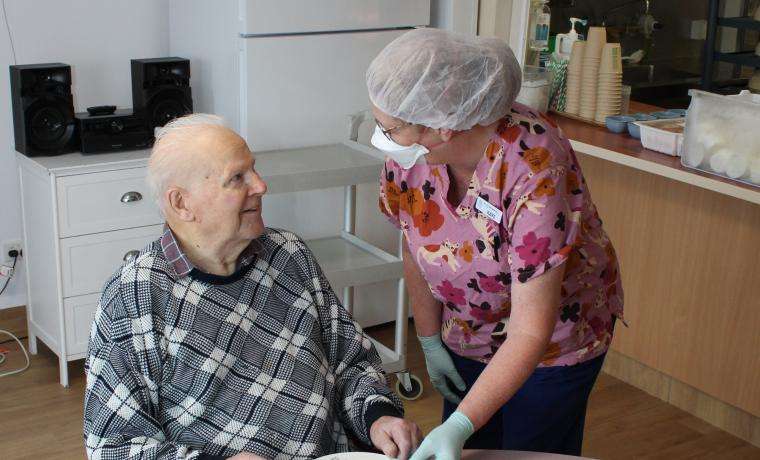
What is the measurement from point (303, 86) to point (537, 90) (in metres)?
0.87

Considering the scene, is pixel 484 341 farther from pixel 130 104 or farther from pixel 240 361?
pixel 130 104

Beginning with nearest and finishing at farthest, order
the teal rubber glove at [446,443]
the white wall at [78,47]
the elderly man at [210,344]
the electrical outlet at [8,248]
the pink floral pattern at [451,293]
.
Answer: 1. the teal rubber glove at [446,443]
2. the elderly man at [210,344]
3. the pink floral pattern at [451,293]
4. the white wall at [78,47]
5. the electrical outlet at [8,248]

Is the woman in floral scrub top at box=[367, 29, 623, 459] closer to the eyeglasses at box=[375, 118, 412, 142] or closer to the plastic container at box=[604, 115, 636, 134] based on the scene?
the eyeglasses at box=[375, 118, 412, 142]

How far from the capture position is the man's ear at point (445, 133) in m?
1.68

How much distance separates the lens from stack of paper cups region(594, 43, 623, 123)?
3.31 metres

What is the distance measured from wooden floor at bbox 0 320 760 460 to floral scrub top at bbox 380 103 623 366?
4.23 ft

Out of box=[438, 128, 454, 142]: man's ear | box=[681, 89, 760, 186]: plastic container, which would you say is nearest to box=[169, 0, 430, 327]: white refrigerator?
box=[681, 89, 760, 186]: plastic container

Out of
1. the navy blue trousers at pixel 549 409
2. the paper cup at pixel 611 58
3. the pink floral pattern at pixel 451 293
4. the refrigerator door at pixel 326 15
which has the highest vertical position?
the refrigerator door at pixel 326 15

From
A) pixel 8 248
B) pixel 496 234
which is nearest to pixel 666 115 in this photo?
pixel 496 234

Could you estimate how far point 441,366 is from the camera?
79.1 inches

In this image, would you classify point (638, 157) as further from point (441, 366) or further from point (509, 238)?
point (509, 238)

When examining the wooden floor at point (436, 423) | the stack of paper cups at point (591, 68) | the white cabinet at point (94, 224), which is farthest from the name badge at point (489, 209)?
the stack of paper cups at point (591, 68)

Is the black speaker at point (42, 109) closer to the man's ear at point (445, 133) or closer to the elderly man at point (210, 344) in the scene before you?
the elderly man at point (210, 344)

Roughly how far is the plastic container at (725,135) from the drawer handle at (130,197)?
6.04ft
